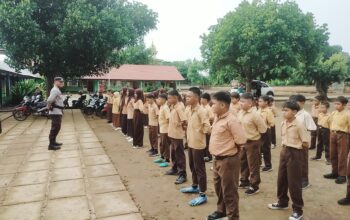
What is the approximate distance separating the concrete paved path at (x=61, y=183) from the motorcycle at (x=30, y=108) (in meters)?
5.36

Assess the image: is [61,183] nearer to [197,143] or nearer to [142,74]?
[197,143]

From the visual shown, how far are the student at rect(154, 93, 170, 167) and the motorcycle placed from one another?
9648 millimetres

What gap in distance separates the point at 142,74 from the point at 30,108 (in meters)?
27.2

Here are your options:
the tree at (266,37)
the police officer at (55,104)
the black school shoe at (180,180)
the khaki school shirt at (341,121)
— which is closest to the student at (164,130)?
the black school shoe at (180,180)

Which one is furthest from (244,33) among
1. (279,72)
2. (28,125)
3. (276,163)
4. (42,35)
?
(276,163)

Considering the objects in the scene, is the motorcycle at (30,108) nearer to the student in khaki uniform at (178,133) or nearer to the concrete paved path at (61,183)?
the concrete paved path at (61,183)

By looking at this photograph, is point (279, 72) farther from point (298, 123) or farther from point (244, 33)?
point (298, 123)

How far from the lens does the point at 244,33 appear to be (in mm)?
23906

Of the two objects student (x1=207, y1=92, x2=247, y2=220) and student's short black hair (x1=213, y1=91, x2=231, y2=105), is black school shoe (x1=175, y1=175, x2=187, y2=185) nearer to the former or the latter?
student (x1=207, y1=92, x2=247, y2=220)

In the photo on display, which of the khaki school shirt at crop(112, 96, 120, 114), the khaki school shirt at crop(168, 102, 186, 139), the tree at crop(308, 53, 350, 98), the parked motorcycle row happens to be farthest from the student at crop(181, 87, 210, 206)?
the tree at crop(308, 53, 350, 98)

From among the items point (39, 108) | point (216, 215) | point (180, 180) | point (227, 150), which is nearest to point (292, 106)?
point (227, 150)

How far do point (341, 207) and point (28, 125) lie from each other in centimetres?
1231

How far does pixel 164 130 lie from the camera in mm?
6559

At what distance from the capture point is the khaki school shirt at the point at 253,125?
5188 mm
